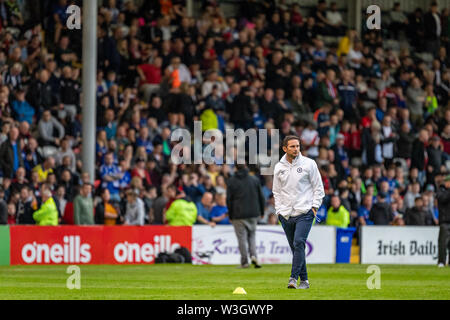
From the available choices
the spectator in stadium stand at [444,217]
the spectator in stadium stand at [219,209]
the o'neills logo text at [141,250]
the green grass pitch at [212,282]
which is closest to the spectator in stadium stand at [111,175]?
the o'neills logo text at [141,250]

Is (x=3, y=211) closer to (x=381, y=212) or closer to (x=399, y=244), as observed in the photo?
(x=399, y=244)

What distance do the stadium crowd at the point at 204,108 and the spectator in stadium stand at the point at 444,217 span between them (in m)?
0.97

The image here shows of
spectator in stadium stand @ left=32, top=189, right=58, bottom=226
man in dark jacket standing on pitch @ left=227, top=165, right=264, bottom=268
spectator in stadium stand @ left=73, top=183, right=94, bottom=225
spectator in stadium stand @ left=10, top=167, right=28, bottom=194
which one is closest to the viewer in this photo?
man in dark jacket standing on pitch @ left=227, top=165, right=264, bottom=268

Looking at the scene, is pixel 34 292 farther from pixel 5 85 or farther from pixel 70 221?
pixel 5 85

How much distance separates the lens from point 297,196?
15.3 meters

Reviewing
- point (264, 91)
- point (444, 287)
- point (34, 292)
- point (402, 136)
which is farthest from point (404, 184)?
point (34, 292)

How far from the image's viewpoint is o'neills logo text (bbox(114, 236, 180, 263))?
2462cm

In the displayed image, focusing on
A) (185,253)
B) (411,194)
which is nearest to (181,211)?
(185,253)

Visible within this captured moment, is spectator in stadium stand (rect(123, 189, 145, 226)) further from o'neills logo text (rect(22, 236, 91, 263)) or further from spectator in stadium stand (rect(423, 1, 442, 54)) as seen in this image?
spectator in stadium stand (rect(423, 1, 442, 54))

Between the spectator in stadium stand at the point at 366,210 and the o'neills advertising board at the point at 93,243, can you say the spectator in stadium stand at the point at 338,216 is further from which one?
the o'neills advertising board at the point at 93,243

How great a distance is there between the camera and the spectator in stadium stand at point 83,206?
24188mm

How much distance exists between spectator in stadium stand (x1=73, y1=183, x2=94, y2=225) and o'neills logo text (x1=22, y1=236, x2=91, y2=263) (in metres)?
0.46

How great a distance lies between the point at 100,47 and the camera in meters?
29.1

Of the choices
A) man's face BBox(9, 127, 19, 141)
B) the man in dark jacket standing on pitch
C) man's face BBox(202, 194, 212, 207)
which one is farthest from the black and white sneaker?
man's face BBox(9, 127, 19, 141)
